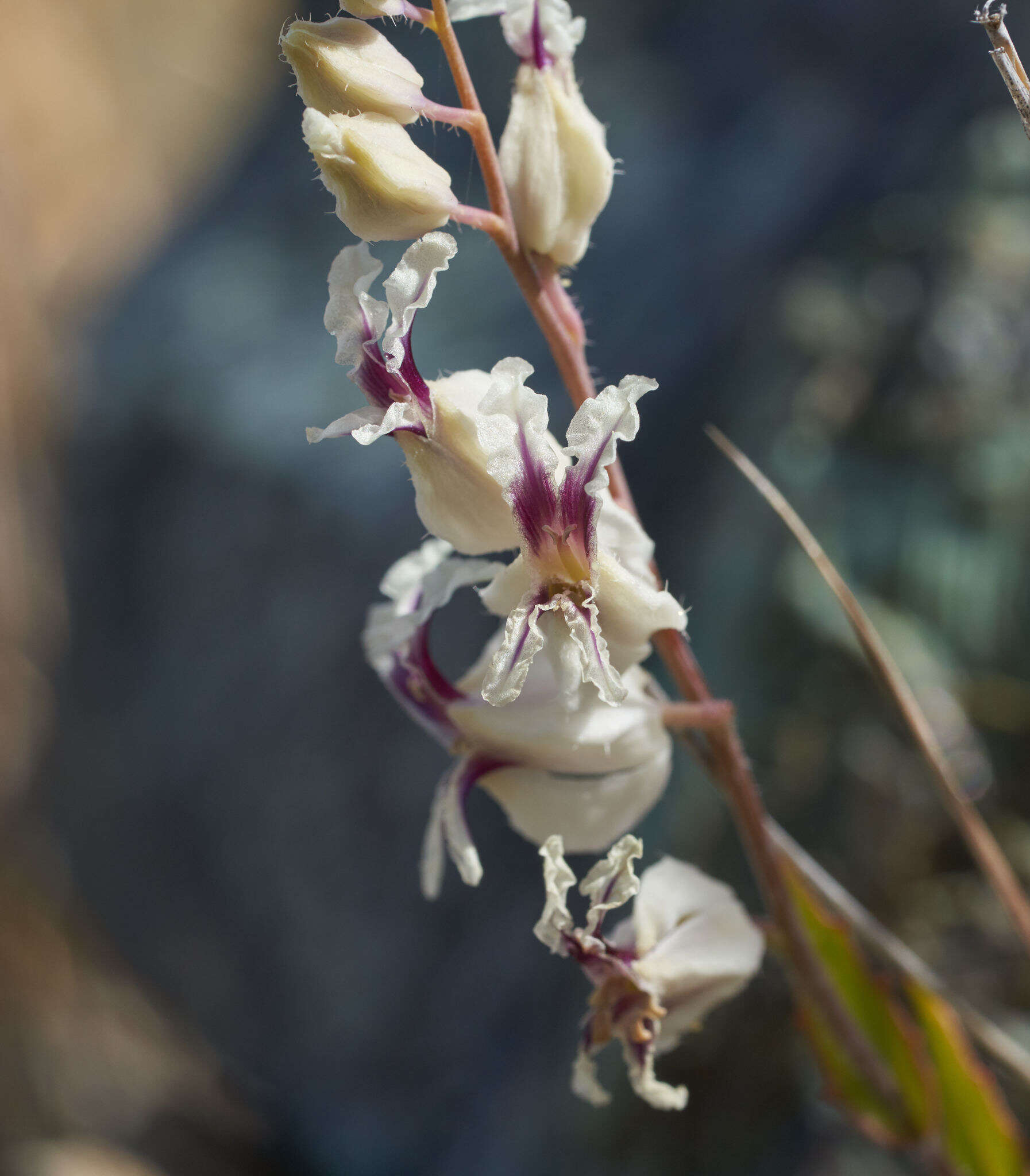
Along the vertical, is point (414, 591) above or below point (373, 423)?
below

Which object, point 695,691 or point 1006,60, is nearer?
point 1006,60

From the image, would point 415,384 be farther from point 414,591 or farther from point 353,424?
point 414,591

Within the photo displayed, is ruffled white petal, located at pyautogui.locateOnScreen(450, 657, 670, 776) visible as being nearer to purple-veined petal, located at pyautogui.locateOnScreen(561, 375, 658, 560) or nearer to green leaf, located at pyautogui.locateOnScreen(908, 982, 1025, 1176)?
purple-veined petal, located at pyautogui.locateOnScreen(561, 375, 658, 560)

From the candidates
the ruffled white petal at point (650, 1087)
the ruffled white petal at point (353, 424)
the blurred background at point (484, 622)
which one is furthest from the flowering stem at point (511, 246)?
the blurred background at point (484, 622)

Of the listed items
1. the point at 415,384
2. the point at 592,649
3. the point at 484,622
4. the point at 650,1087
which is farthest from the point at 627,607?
the point at 484,622

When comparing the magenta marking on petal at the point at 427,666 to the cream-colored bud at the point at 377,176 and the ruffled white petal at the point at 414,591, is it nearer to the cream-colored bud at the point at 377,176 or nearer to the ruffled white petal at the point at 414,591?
the ruffled white petal at the point at 414,591

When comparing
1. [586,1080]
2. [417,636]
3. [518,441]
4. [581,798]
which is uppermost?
[518,441]

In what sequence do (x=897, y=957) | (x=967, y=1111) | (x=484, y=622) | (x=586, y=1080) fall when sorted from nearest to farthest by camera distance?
(x=586, y=1080), (x=897, y=957), (x=967, y=1111), (x=484, y=622)

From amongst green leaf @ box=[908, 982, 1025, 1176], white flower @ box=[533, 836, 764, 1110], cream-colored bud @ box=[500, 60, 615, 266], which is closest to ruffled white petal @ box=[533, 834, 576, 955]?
white flower @ box=[533, 836, 764, 1110]

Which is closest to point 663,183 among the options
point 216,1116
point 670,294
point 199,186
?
point 670,294
